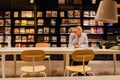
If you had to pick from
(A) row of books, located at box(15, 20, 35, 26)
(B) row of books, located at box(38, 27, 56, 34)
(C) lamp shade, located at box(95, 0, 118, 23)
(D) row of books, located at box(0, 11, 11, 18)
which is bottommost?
(B) row of books, located at box(38, 27, 56, 34)

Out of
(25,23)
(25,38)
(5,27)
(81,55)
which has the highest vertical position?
(25,23)

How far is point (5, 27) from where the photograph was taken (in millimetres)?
8523

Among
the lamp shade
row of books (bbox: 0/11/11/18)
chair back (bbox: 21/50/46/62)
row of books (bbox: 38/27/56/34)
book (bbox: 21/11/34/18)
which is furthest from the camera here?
row of books (bbox: 38/27/56/34)

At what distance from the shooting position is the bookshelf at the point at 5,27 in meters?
8.46

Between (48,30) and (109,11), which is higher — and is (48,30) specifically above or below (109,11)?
below

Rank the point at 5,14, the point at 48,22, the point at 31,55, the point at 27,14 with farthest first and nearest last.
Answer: the point at 48,22, the point at 27,14, the point at 5,14, the point at 31,55

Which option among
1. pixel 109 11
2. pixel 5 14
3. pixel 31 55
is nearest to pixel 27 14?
pixel 5 14

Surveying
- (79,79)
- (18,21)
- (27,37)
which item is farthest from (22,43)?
(79,79)

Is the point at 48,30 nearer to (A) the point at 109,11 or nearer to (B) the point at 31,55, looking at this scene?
(B) the point at 31,55

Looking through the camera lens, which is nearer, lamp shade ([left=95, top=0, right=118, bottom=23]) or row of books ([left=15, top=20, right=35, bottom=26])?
lamp shade ([left=95, top=0, right=118, bottom=23])

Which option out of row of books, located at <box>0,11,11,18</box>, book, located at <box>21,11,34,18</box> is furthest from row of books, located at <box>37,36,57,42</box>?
row of books, located at <box>0,11,11,18</box>

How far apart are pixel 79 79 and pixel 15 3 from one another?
7.04 metres

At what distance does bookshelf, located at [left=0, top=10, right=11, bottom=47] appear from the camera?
8.46 metres

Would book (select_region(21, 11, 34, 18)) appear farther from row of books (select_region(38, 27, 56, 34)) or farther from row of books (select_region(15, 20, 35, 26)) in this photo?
row of books (select_region(38, 27, 56, 34))
